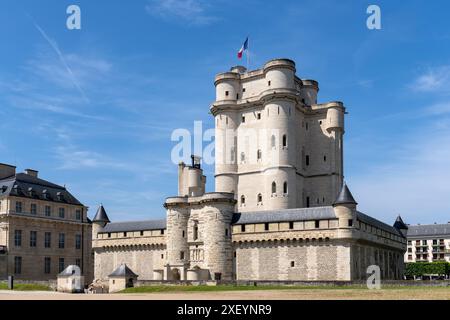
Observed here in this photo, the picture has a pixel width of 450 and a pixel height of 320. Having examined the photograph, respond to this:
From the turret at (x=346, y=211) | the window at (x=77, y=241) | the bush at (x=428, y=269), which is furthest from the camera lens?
the bush at (x=428, y=269)

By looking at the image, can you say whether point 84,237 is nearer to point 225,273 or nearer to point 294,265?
point 225,273

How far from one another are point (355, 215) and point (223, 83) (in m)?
35.1

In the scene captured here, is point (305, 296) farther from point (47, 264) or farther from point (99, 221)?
point (47, 264)

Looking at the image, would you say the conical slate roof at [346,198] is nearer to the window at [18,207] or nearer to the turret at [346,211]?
the turret at [346,211]

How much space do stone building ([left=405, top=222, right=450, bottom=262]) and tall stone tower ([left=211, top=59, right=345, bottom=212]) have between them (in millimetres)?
61949

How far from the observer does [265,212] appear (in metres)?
69.8

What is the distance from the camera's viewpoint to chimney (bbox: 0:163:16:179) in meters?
84.7

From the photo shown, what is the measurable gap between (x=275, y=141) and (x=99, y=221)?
28282 mm

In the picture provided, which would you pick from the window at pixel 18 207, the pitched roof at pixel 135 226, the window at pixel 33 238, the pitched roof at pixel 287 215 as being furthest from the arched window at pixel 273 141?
the window at pixel 18 207

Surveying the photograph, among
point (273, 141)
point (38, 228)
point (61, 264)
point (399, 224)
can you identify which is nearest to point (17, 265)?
point (38, 228)

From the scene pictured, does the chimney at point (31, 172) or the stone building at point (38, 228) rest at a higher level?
the chimney at point (31, 172)

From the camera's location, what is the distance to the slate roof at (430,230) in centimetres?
13950

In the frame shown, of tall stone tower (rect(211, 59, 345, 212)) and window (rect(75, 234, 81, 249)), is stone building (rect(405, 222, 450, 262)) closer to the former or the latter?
tall stone tower (rect(211, 59, 345, 212))

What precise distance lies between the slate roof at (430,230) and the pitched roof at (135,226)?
85.9m
